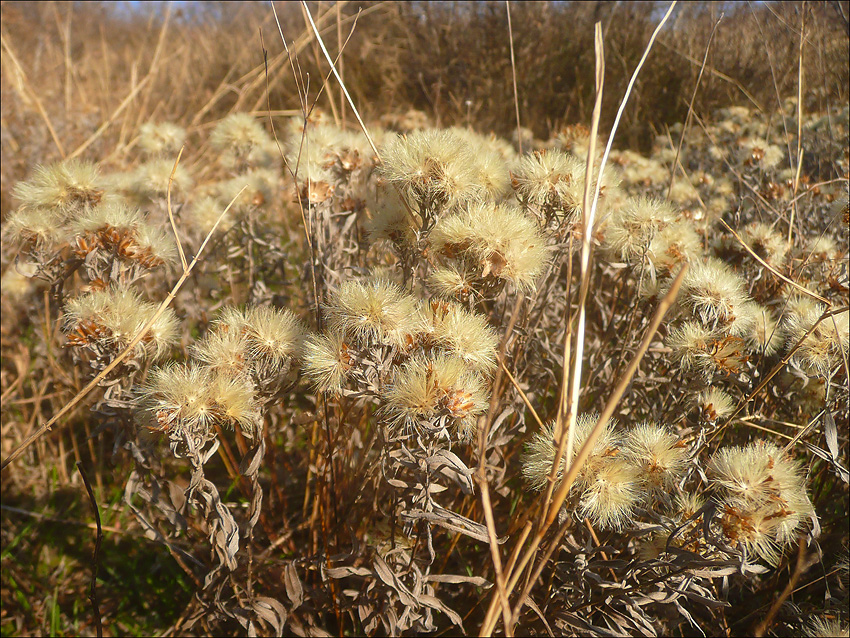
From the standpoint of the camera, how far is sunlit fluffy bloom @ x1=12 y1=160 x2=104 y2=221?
152cm

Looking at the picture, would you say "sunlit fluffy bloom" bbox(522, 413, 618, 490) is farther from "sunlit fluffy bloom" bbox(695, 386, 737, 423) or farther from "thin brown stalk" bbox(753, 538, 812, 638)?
"thin brown stalk" bbox(753, 538, 812, 638)

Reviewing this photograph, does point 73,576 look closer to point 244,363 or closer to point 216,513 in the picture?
point 216,513

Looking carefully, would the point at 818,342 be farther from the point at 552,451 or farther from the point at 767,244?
the point at 552,451

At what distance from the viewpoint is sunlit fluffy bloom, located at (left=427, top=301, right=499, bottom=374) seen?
1.02 m

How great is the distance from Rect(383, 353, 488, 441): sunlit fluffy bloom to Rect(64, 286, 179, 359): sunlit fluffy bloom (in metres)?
0.58

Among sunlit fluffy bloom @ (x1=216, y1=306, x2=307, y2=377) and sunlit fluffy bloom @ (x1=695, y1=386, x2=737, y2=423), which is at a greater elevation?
sunlit fluffy bloom @ (x1=216, y1=306, x2=307, y2=377)

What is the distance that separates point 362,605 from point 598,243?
43.6 inches

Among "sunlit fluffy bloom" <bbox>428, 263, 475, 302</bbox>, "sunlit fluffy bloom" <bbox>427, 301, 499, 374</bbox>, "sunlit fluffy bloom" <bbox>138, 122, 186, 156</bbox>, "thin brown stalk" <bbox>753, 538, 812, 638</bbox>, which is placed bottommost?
"thin brown stalk" <bbox>753, 538, 812, 638</bbox>

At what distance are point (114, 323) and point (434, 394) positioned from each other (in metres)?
0.71

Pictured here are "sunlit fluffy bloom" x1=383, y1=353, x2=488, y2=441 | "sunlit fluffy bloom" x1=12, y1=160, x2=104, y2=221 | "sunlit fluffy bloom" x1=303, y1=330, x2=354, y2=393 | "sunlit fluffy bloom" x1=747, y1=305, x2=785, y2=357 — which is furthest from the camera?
"sunlit fluffy bloom" x1=12, y1=160, x2=104, y2=221

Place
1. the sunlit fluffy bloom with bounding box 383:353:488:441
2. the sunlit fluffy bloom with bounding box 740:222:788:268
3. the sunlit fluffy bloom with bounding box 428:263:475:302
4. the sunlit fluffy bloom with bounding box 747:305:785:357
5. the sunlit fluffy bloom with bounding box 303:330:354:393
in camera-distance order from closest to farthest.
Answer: the sunlit fluffy bloom with bounding box 383:353:488:441, the sunlit fluffy bloom with bounding box 303:330:354:393, the sunlit fluffy bloom with bounding box 428:263:475:302, the sunlit fluffy bloom with bounding box 747:305:785:357, the sunlit fluffy bloom with bounding box 740:222:788:268

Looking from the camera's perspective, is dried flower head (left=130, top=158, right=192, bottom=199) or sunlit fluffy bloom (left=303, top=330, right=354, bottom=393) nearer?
sunlit fluffy bloom (left=303, top=330, right=354, bottom=393)

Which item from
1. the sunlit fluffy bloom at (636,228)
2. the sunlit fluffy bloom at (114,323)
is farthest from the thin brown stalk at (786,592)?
the sunlit fluffy bloom at (114,323)

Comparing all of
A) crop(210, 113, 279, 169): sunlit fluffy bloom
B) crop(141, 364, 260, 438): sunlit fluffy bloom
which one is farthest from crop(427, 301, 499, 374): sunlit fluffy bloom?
crop(210, 113, 279, 169): sunlit fluffy bloom
